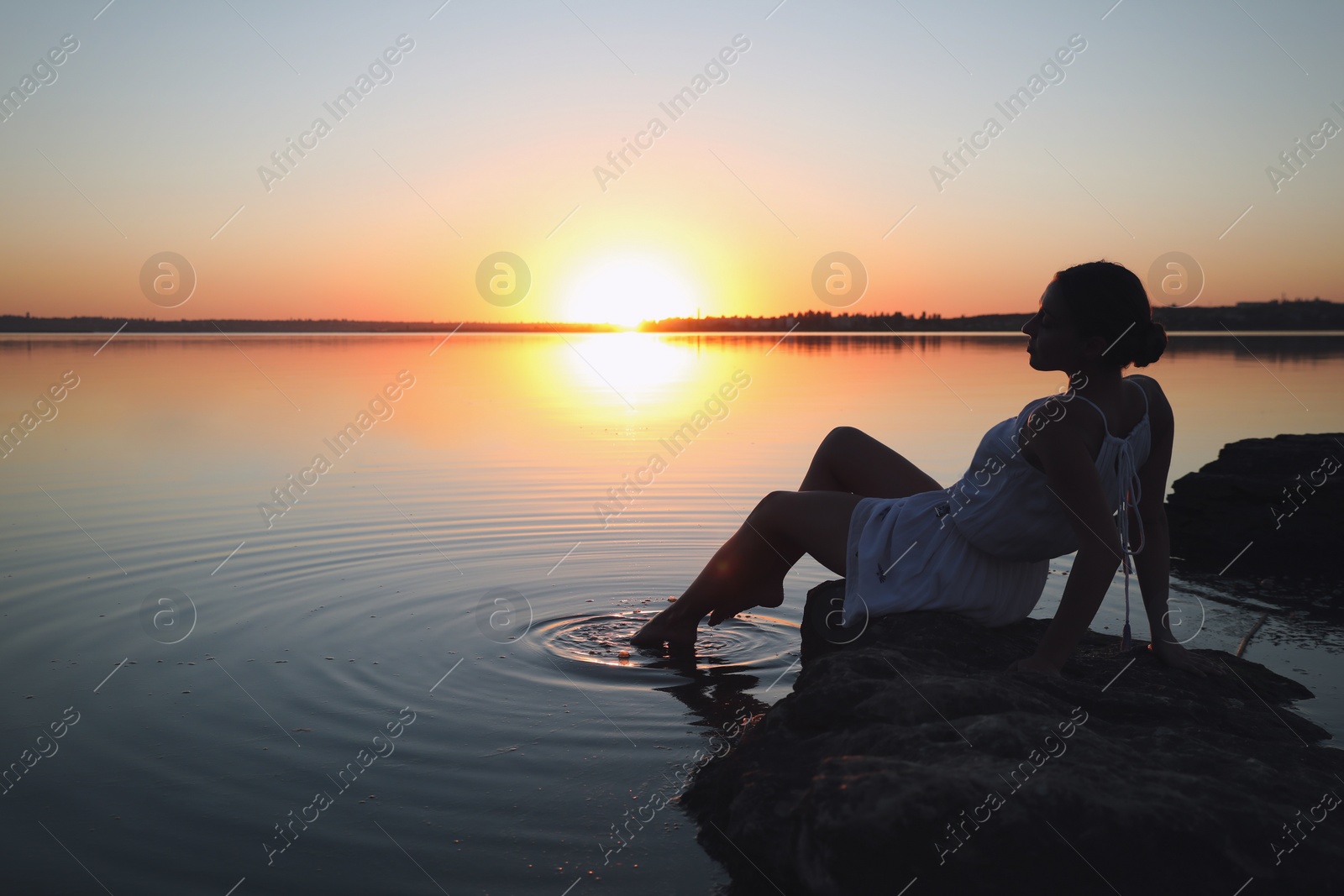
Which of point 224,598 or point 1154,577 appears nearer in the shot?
point 1154,577

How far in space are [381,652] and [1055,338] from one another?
3523 millimetres

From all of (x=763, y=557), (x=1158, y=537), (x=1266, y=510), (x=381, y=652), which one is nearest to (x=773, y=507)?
(x=763, y=557)

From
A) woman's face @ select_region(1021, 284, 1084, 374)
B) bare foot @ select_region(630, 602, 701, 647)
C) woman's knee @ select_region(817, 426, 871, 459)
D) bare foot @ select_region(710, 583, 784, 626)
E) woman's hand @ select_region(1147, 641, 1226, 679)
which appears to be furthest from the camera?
bare foot @ select_region(630, 602, 701, 647)

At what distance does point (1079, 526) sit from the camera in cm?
306

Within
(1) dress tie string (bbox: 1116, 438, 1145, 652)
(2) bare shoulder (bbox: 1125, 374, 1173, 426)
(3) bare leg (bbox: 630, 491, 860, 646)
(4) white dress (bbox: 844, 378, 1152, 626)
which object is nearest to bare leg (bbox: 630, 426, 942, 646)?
(3) bare leg (bbox: 630, 491, 860, 646)

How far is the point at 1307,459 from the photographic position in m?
7.33

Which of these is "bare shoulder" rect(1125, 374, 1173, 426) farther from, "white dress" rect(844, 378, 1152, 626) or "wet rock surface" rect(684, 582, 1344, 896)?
"wet rock surface" rect(684, 582, 1344, 896)

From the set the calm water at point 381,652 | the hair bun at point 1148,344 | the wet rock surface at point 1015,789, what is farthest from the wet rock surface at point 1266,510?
the hair bun at point 1148,344

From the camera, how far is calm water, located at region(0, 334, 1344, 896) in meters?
3.03

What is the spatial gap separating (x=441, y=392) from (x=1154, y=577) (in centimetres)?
1919

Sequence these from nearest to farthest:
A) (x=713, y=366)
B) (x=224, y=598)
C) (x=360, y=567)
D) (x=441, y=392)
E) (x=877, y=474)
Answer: (x=877, y=474) < (x=224, y=598) < (x=360, y=567) < (x=441, y=392) < (x=713, y=366)

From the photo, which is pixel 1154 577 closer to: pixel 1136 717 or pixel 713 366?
pixel 1136 717

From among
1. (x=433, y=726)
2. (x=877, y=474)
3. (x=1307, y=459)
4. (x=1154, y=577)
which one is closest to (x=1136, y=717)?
(x=1154, y=577)

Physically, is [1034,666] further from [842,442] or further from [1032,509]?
[842,442]
